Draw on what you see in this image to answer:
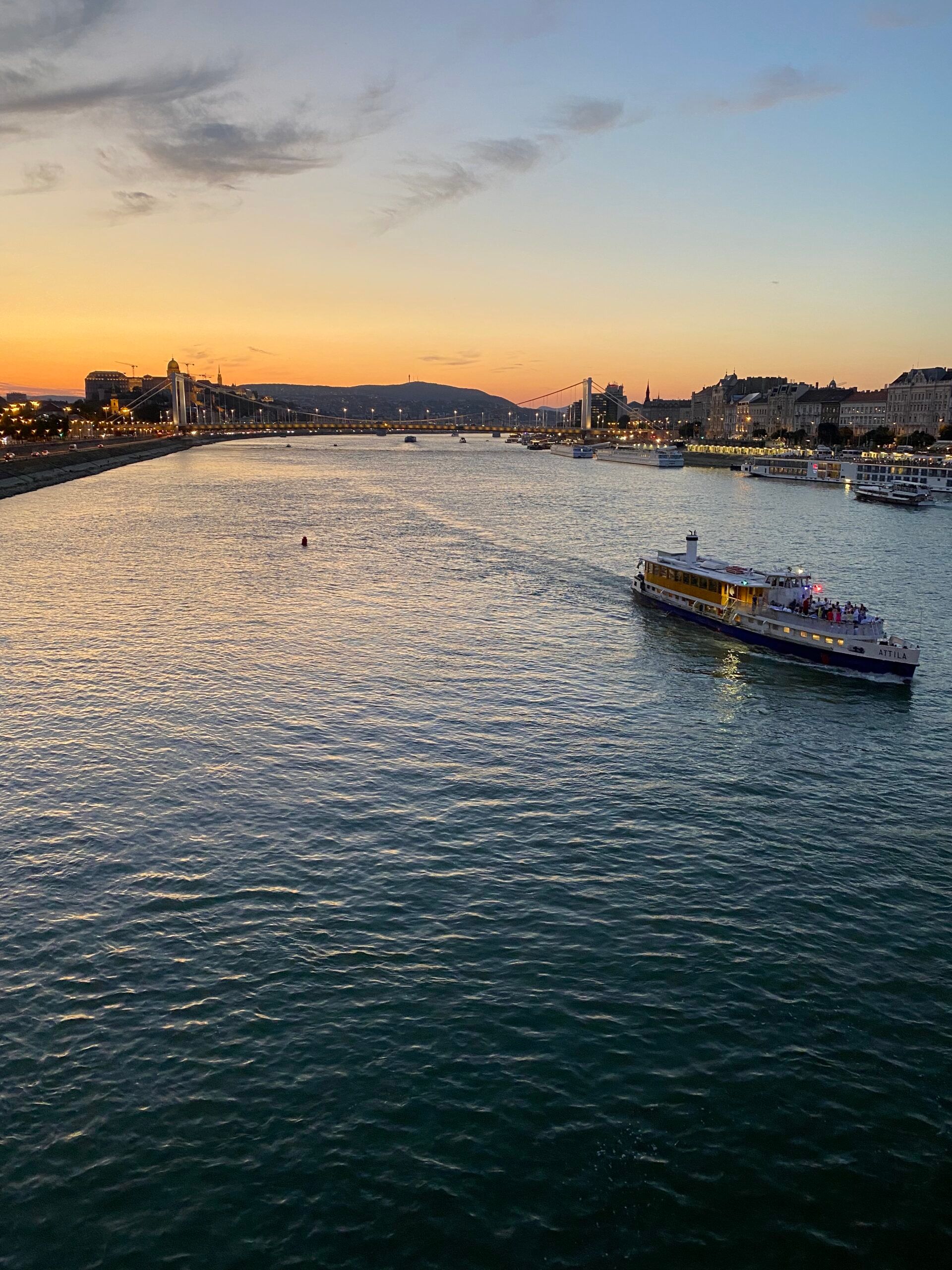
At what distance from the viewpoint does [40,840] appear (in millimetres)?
24391

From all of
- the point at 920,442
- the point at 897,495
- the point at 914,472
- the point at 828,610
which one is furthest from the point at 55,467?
the point at 920,442

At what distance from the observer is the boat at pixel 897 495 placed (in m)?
125

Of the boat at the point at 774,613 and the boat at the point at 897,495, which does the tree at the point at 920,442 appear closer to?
the boat at the point at 897,495

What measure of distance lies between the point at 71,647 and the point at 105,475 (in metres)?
126

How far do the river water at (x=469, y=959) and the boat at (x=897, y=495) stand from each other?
8967 cm

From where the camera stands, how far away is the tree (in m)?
188

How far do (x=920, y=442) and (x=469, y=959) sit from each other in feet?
644

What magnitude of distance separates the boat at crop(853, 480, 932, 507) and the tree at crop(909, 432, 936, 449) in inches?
2212

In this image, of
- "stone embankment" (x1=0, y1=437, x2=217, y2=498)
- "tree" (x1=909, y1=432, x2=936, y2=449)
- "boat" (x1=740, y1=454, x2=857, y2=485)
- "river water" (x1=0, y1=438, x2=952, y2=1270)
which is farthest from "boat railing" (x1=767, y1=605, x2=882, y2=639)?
"tree" (x1=909, y1=432, x2=936, y2=449)

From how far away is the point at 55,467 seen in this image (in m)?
147

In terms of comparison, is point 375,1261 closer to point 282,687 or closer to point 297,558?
point 282,687

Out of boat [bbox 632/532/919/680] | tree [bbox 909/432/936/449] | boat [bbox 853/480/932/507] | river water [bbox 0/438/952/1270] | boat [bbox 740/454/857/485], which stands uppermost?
tree [bbox 909/432/936/449]

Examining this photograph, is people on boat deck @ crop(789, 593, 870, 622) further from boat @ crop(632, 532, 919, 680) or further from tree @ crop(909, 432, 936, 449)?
tree @ crop(909, 432, 936, 449)

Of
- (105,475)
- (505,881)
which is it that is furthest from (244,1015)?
(105,475)
